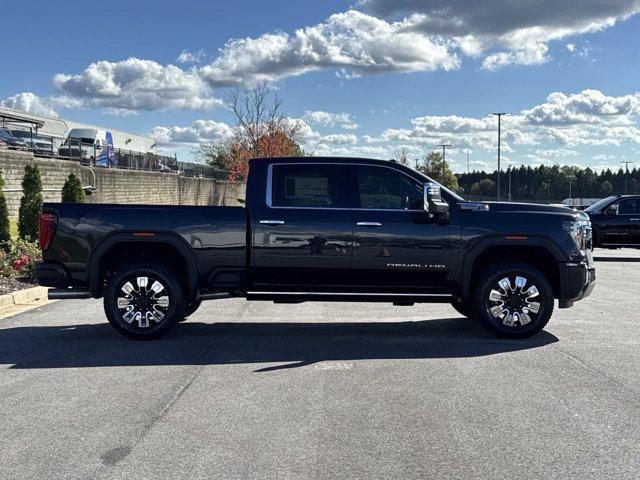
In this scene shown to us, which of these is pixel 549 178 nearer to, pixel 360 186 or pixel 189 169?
pixel 189 169

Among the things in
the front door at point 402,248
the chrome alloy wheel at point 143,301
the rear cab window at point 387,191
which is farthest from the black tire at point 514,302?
the chrome alloy wheel at point 143,301

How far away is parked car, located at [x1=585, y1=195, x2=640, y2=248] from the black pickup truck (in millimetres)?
13422

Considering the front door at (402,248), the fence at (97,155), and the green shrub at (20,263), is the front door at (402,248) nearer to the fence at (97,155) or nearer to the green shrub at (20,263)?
the green shrub at (20,263)

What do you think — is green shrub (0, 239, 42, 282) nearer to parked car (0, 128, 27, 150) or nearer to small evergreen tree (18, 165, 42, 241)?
small evergreen tree (18, 165, 42, 241)

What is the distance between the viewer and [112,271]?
8.40m

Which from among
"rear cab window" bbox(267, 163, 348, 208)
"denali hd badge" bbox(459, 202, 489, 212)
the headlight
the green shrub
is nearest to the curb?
the green shrub

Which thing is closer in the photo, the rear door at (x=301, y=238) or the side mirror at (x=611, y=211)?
the rear door at (x=301, y=238)

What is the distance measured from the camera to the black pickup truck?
25.8 feet

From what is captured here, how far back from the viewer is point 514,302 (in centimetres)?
796

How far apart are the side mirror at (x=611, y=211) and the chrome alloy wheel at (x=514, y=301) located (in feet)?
45.1

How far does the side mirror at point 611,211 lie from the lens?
20.2m

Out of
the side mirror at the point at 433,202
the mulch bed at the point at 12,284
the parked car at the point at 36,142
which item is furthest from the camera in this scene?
the parked car at the point at 36,142

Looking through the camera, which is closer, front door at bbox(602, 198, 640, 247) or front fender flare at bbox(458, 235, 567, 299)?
front fender flare at bbox(458, 235, 567, 299)

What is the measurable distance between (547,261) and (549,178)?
181m
